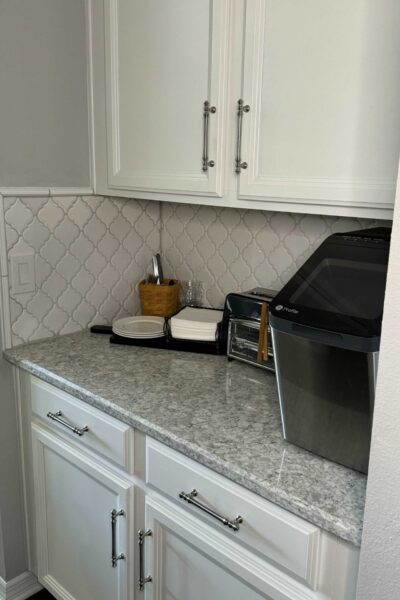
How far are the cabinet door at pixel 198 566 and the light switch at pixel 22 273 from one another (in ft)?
2.53

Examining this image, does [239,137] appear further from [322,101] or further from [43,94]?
[43,94]

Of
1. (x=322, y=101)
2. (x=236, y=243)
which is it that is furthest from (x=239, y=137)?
(x=236, y=243)

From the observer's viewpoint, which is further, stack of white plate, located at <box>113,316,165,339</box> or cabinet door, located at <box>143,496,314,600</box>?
stack of white plate, located at <box>113,316,165,339</box>

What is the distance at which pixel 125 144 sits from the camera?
1666mm

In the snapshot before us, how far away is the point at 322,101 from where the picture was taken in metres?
1.19

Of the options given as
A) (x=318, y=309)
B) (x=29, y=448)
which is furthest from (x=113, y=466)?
(x=318, y=309)

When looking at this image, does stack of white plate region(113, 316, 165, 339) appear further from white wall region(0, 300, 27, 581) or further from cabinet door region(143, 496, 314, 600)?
cabinet door region(143, 496, 314, 600)

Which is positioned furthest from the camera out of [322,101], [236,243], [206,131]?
[236,243]

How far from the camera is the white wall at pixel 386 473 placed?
2.54 feet

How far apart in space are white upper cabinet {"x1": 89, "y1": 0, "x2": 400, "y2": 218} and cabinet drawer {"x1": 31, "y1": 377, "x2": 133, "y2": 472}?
64cm

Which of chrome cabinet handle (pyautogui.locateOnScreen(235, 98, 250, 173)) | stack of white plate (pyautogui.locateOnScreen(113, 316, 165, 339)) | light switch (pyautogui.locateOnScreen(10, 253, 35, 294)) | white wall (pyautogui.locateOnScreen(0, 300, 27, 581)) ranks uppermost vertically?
chrome cabinet handle (pyautogui.locateOnScreen(235, 98, 250, 173))

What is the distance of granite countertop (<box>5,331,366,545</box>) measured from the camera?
3.29ft

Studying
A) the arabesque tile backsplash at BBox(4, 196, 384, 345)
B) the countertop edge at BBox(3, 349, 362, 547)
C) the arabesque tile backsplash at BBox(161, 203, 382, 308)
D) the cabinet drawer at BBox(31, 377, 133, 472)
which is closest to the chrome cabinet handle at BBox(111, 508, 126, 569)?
the cabinet drawer at BBox(31, 377, 133, 472)

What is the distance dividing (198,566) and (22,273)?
98 cm
